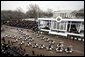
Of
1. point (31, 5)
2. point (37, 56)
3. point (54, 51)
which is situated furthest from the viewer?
point (31, 5)

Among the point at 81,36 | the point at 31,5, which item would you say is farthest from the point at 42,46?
the point at 31,5

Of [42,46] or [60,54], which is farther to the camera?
[42,46]

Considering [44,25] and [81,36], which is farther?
[44,25]

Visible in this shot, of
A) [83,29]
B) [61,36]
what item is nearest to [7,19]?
[61,36]

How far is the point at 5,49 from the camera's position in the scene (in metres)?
13.7

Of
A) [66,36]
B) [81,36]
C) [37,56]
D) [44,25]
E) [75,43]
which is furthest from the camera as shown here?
[44,25]

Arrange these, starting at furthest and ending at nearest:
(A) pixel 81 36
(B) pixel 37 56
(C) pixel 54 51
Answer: (A) pixel 81 36 → (C) pixel 54 51 → (B) pixel 37 56

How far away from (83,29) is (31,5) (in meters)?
27.2

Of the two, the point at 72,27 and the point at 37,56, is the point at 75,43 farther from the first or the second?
the point at 37,56

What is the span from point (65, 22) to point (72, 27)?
1.24 meters

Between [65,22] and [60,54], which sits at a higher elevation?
[65,22]

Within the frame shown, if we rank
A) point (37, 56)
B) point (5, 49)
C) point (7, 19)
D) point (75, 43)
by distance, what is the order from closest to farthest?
point (37, 56) < point (5, 49) < point (75, 43) < point (7, 19)

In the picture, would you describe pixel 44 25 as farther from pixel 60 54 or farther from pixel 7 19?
pixel 7 19

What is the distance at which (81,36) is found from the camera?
52.5 ft
